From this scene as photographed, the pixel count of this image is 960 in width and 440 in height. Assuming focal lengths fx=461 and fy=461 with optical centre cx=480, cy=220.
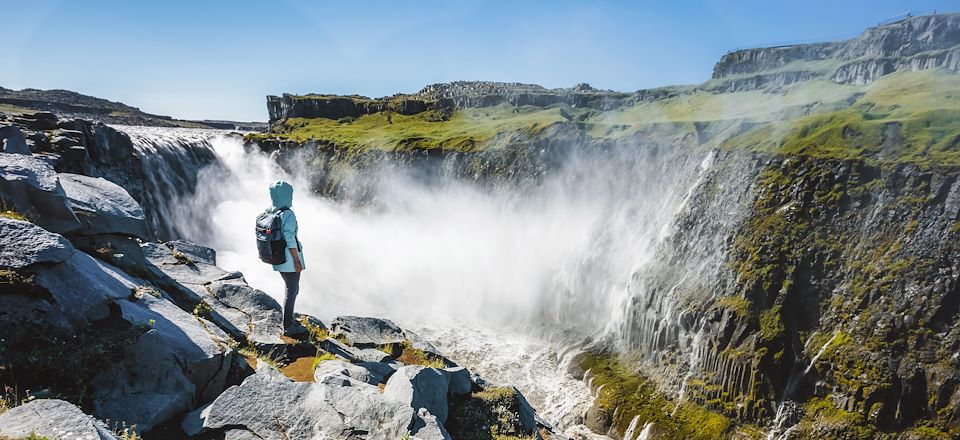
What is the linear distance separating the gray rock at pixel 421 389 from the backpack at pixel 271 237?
4297mm

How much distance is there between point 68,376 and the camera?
6.49 m

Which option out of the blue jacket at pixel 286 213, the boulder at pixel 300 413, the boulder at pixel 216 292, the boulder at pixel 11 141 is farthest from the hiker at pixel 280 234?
the boulder at pixel 11 141

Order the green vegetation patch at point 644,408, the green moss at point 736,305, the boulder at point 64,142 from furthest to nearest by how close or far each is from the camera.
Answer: the boulder at point 64,142 < the green moss at point 736,305 < the green vegetation patch at point 644,408

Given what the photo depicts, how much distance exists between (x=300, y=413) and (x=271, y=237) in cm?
506

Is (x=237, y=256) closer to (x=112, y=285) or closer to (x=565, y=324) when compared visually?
(x=565, y=324)

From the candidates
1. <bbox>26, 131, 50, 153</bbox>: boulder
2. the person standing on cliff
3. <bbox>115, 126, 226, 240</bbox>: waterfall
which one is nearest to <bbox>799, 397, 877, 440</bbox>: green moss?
the person standing on cliff

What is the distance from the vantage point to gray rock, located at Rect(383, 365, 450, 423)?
8258 mm

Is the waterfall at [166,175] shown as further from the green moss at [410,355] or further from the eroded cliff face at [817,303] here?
the eroded cliff face at [817,303]

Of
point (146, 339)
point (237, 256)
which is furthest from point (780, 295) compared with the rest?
point (237, 256)

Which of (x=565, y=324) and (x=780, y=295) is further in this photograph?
(x=565, y=324)

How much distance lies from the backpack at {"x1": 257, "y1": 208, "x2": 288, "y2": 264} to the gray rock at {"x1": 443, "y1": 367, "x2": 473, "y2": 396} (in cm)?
481

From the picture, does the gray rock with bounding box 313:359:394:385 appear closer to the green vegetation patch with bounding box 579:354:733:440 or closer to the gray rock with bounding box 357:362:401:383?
the gray rock with bounding box 357:362:401:383

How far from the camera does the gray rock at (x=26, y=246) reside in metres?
6.84

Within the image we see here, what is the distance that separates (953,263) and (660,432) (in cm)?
1391
